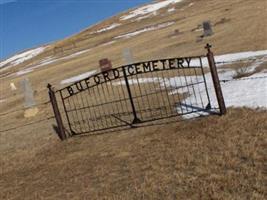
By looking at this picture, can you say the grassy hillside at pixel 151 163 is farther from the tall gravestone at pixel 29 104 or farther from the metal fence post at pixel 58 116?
the tall gravestone at pixel 29 104

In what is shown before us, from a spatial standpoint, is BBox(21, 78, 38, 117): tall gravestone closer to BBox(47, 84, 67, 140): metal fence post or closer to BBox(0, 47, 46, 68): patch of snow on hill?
BBox(47, 84, 67, 140): metal fence post

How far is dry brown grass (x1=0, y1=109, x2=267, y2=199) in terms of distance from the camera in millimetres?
9023

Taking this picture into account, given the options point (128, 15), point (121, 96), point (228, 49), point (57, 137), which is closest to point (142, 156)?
point (57, 137)

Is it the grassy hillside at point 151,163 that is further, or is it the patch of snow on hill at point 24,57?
the patch of snow on hill at point 24,57

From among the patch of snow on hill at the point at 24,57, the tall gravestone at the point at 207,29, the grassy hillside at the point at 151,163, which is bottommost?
the grassy hillside at the point at 151,163

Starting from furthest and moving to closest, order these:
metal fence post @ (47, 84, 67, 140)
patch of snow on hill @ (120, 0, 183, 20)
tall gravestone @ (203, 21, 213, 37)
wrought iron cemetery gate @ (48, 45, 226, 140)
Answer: patch of snow on hill @ (120, 0, 183, 20) < tall gravestone @ (203, 21, 213, 37) < metal fence post @ (47, 84, 67, 140) < wrought iron cemetery gate @ (48, 45, 226, 140)

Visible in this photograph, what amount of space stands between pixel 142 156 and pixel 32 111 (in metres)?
14.0

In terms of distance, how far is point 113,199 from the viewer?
9492 millimetres

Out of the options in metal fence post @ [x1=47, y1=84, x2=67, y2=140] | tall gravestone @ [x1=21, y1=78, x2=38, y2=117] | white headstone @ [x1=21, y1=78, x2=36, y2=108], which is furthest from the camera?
white headstone @ [x1=21, y1=78, x2=36, y2=108]

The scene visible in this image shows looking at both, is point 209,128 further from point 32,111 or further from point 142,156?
point 32,111

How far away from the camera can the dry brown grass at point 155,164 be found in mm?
9023

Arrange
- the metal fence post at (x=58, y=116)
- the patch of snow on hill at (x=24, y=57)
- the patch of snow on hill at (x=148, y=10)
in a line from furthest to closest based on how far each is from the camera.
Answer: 1. the patch of snow on hill at (x=148, y=10)
2. the patch of snow on hill at (x=24, y=57)
3. the metal fence post at (x=58, y=116)

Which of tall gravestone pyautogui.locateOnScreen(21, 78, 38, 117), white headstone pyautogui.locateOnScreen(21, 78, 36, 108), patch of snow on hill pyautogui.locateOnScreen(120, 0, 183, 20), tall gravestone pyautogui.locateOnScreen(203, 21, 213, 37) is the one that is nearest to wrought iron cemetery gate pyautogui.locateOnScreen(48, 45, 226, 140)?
tall gravestone pyautogui.locateOnScreen(21, 78, 38, 117)

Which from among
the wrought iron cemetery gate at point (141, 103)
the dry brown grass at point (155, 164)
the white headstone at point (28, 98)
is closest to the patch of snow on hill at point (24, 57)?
the white headstone at point (28, 98)
